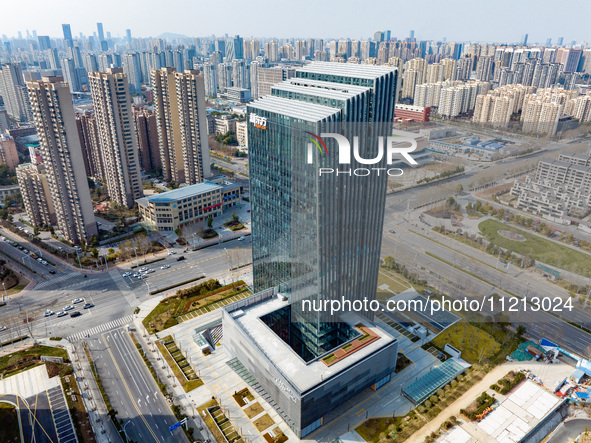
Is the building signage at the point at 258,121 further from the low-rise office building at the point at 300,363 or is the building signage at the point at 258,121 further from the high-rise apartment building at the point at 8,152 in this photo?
the high-rise apartment building at the point at 8,152

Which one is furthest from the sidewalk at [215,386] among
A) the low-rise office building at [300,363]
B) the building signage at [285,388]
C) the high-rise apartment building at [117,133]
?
the high-rise apartment building at [117,133]

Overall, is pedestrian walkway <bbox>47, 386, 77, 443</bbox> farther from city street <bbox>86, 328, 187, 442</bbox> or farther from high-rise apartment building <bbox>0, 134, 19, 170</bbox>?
high-rise apartment building <bbox>0, 134, 19, 170</bbox>

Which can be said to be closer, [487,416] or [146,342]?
[487,416]

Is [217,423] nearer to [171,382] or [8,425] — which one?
[171,382]

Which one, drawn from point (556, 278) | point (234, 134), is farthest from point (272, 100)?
point (234, 134)

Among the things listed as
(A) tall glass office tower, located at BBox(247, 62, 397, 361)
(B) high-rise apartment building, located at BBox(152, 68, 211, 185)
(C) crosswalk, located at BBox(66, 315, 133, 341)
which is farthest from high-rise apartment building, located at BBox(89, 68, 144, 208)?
(A) tall glass office tower, located at BBox(247, 62, 397, 361)

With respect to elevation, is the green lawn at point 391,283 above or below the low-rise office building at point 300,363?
below

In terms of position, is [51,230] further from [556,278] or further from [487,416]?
[556,278]
